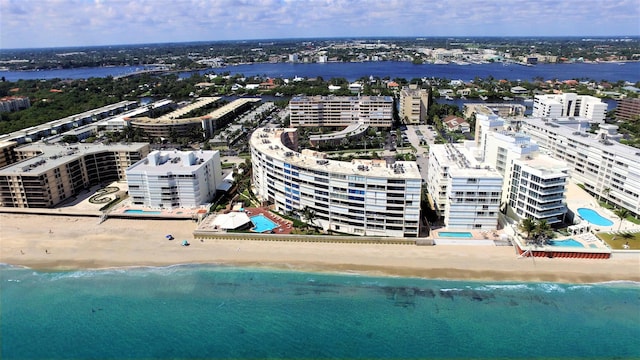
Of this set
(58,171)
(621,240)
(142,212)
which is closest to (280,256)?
(142,212)

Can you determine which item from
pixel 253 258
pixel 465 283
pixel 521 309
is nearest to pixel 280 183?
pixel 253 258

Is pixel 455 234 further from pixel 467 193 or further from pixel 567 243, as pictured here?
pixel 567 243

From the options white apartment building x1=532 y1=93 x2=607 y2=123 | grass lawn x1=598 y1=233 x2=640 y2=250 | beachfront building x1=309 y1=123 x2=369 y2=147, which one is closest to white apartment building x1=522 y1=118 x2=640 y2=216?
grass lawn x1=598 y1=233 x2=640 y2=250

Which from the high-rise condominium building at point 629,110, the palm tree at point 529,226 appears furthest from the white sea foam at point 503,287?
the high-rise condominium building at point 629,110

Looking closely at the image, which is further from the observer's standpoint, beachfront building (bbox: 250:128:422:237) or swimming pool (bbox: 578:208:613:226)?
swimming pool (bbox: 578:208:613:226)

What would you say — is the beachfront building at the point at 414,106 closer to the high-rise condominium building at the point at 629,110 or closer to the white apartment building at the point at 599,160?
the white apartment building at the point at 599,160

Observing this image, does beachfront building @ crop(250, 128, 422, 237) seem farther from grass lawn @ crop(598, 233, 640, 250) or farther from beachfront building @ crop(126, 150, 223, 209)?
grass lawn @ crop(598, 233, 640, 250)
